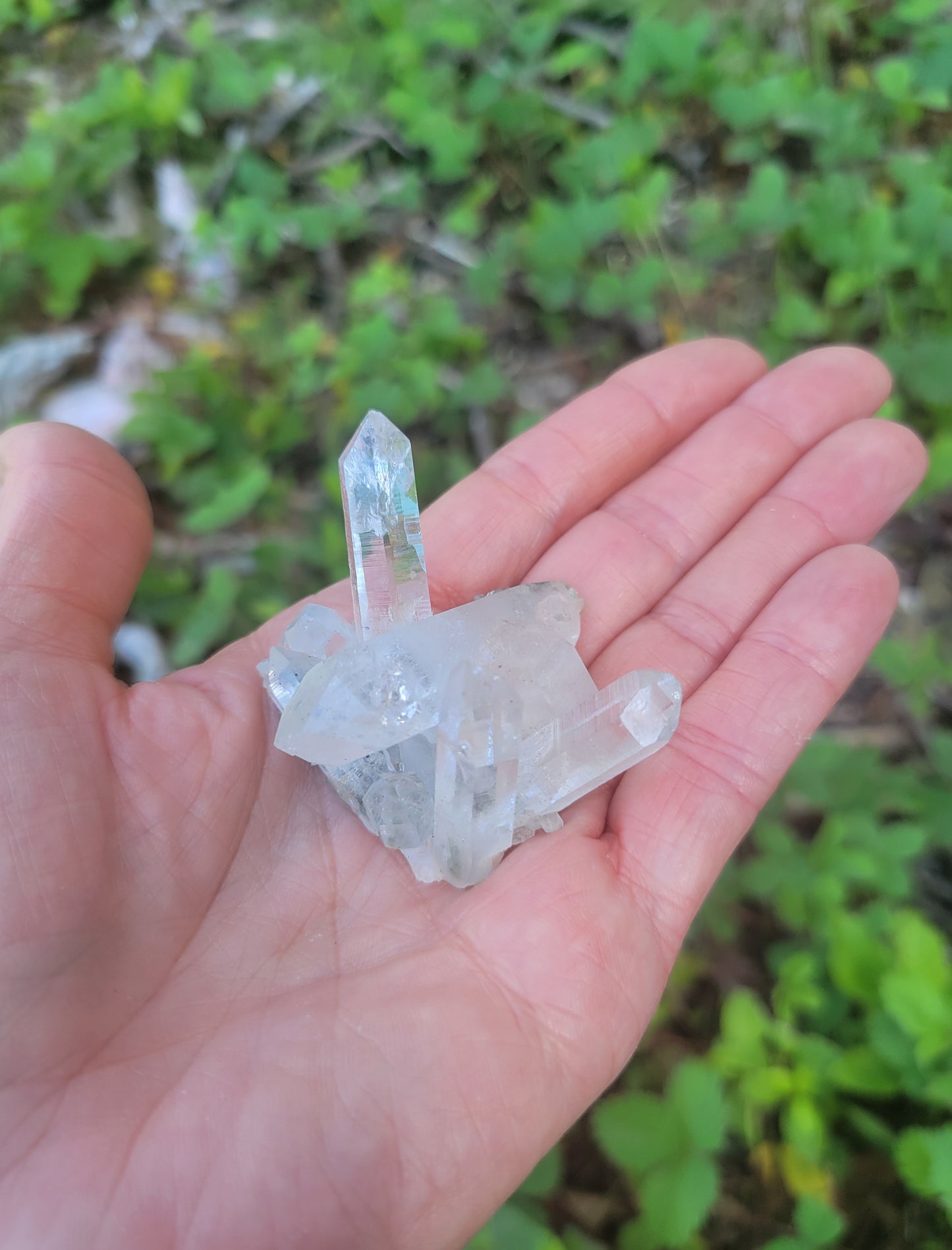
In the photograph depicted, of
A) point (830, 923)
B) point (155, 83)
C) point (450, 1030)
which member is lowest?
point (830, 923)

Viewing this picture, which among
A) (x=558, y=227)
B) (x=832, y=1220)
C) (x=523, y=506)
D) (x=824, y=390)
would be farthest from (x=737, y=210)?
(x=832, y=1220)

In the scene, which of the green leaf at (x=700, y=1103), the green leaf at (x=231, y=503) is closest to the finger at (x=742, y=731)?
the green leaf at (x=700, y=1103)

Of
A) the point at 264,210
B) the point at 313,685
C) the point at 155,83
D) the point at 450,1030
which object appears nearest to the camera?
the point at 450,1030

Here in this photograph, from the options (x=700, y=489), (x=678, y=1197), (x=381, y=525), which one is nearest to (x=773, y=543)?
(x=700, y=489)

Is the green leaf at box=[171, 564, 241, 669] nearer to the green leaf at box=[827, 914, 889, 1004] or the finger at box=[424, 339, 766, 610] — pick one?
the finger at box=[424, 339, 766, 610]

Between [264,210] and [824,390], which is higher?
[264,210]

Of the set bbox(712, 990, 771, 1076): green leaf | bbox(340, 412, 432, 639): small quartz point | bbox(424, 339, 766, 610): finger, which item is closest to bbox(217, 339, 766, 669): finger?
bbox(424, 339, 766, 610): finger

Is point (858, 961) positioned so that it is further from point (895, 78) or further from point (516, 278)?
point (895, 78)

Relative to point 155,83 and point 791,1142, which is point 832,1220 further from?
point 155,83

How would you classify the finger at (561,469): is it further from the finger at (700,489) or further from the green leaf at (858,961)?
the green leaf at (858,961)
